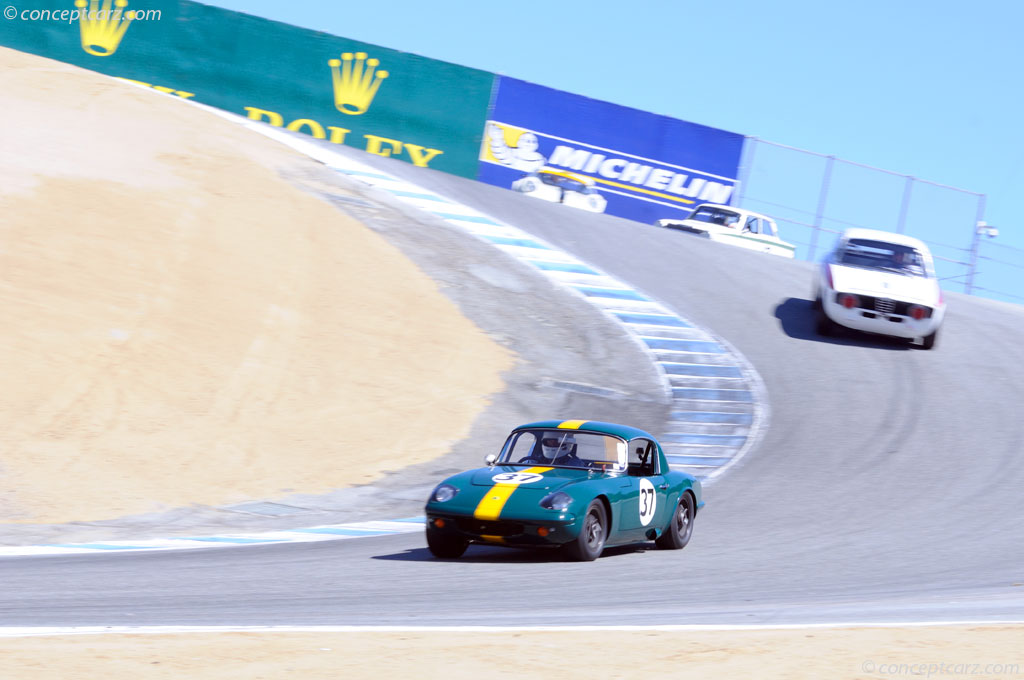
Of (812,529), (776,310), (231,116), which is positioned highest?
(231,116)

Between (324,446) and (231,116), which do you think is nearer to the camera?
(324,446)

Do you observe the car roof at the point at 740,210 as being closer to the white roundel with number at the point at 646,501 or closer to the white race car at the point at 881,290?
the white race car at the point at 881,290

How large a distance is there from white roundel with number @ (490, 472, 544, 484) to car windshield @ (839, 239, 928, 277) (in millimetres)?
12856

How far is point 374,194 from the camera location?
77.3 ft

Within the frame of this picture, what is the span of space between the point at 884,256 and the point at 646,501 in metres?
12.5

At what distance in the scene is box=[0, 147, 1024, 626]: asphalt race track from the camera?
6.55 meters

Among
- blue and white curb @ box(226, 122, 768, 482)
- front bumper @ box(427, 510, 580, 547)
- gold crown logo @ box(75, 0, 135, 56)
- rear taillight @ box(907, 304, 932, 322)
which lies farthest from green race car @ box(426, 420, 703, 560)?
gold crown logo @ box(75, 0, 135, 56)

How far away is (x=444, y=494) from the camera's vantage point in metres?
8.66

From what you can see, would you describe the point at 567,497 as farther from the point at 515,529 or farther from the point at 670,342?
the point at 670,342

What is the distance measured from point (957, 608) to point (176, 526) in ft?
22.8

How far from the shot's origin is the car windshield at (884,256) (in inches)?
788

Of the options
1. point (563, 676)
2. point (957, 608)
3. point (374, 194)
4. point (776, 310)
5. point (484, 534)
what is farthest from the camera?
point (374, 194)

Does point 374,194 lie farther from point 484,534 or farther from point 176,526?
point 484,534

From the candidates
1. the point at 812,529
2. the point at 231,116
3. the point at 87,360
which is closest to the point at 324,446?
the point at 87,360
